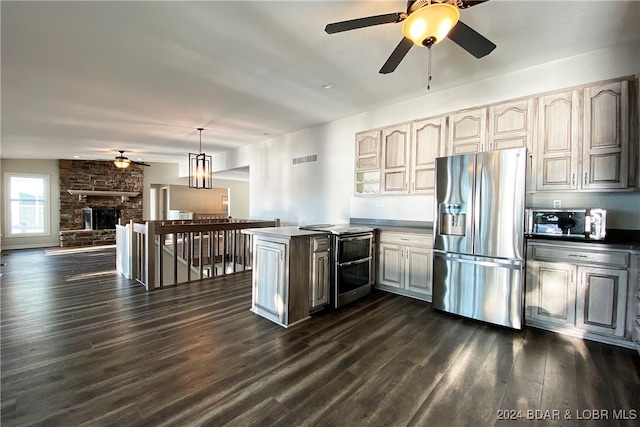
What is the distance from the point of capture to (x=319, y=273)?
10.6 feet

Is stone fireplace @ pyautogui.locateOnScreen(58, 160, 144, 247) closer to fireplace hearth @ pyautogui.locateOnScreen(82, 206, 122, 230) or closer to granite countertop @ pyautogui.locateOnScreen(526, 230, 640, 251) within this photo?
fireplace hearth @ pyautogui.locateOnScreen(82, 206, 122, 230)

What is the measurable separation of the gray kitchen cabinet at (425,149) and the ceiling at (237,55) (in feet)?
1.61

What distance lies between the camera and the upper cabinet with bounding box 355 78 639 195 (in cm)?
269

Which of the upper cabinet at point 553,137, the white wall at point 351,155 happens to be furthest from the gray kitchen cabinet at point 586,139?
the white wall at point 351,155

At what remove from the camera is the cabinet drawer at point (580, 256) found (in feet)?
8.06

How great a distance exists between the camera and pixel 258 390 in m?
1.90

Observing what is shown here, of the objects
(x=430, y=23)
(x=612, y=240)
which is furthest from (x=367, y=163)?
(x=612, y=240)

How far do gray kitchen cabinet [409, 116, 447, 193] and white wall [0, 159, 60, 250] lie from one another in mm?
10319

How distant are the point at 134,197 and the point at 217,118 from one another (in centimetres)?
692

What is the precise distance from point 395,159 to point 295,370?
3.21m

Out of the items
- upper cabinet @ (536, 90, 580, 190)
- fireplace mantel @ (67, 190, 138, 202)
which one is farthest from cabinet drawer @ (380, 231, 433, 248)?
fireplace mantel @ (67, 190, 138, 202)

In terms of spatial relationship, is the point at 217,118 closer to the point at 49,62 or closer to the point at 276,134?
the point at 276,134

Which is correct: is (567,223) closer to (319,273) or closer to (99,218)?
(319,273)

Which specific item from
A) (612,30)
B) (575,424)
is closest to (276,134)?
(612,30)
